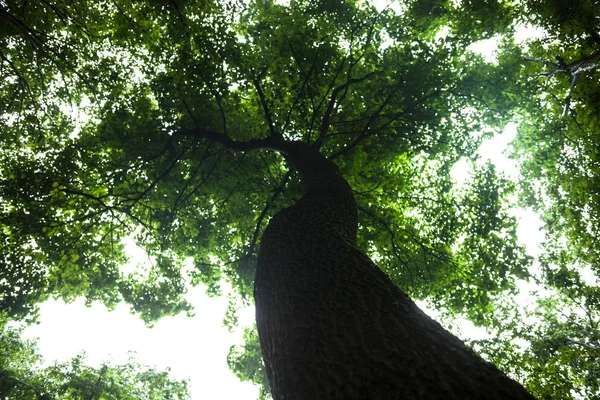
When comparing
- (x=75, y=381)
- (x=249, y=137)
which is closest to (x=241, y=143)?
(x=249, y=137)

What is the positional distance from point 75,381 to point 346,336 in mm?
25968

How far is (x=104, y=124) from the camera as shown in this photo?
24.1 feet

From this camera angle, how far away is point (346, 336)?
1.90 metres

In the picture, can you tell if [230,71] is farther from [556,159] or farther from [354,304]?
[556,159]

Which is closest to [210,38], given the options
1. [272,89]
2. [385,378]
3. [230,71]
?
[230,71]

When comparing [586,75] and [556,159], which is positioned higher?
[586,75]

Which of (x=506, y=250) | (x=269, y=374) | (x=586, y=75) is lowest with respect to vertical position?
(x=269, y=374)

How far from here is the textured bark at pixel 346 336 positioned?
→ 4.92ft

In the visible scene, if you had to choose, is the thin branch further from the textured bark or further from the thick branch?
the textured bark

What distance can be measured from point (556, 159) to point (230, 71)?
34.1 feet

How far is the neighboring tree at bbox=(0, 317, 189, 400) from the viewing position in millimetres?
18922

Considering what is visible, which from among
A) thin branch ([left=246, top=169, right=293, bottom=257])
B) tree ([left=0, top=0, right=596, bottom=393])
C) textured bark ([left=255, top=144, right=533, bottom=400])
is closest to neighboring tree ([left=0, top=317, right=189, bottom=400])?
tree ([left=0, top=0, right=596, bottom=393])

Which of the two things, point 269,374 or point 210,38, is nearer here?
point 269,374

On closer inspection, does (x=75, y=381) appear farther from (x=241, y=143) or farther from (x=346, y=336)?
(x=346, y=336)
